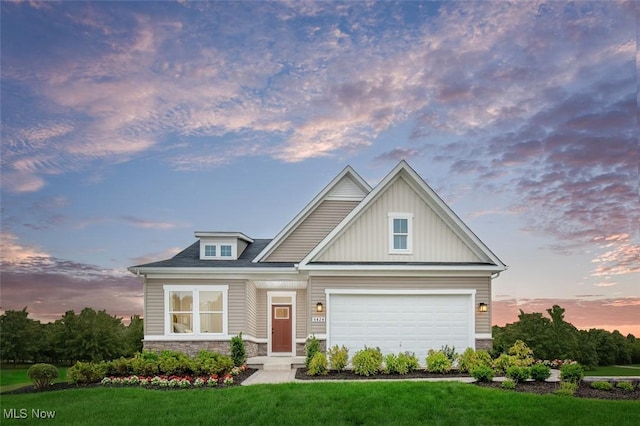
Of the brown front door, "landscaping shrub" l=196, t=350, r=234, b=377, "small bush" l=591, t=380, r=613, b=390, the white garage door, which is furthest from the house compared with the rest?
"small bush" l=591, t=380, r=613, b=390

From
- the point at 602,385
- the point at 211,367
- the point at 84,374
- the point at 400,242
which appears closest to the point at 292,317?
the point at 400,242

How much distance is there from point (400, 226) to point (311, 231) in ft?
15.1

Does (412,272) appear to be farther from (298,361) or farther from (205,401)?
(205,401)

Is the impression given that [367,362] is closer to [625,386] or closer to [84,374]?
[625,386]

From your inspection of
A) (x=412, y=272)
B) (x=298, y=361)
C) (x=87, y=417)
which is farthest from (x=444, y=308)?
(x=87, y=417)

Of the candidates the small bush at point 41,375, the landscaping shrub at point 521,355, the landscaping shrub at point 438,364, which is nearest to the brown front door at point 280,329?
the landscaping shrub at point 438,364

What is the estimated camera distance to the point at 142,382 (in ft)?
54.4

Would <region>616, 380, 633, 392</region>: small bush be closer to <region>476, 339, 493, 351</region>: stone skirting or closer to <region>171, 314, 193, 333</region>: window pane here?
<region>476, 339, 493, 351</region>: stone skirting

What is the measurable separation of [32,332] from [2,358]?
5.14ft

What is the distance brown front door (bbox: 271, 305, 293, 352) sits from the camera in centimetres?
2327

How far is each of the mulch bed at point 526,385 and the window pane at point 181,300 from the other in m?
5.41

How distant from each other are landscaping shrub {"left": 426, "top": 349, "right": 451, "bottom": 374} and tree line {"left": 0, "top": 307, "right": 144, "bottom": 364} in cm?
1327

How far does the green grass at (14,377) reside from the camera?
59.9 feet

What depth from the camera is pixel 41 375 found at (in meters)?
16.7
